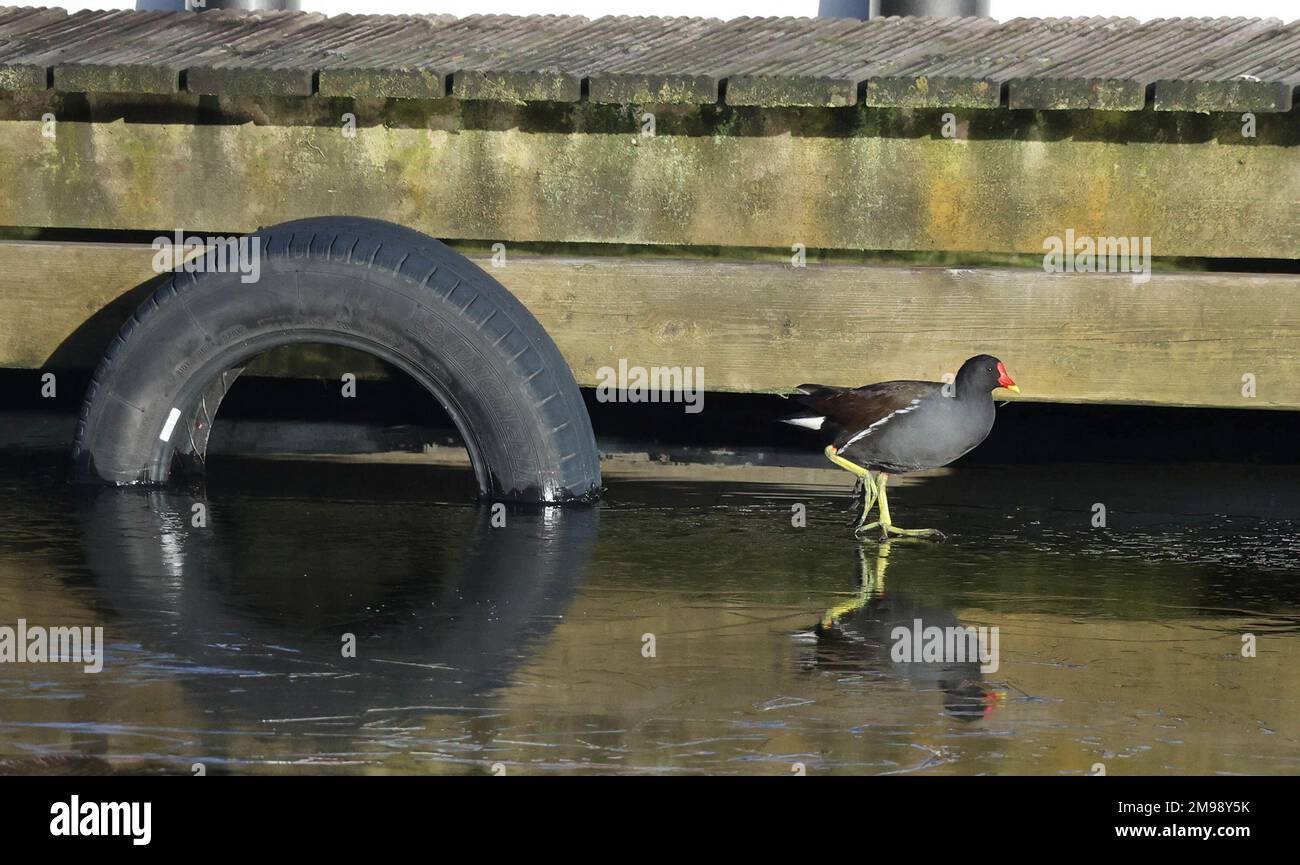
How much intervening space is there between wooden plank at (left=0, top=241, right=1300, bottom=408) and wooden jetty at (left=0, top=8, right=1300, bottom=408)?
0.01 meters

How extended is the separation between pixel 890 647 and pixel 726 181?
319cm

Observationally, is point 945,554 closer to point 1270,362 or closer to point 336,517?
point 1270,362

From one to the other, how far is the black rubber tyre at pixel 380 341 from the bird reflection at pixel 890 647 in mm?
1677

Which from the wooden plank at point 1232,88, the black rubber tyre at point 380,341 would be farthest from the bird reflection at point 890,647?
the wooden plank at point 1232,88

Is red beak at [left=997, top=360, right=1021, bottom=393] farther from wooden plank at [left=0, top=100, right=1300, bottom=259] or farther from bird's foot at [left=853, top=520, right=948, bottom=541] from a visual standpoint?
wooden plank at [left=0, top=100, right=1300, bottom=259]

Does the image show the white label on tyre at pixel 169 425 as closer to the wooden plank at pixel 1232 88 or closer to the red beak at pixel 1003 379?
the red beak at pixel 1003 379

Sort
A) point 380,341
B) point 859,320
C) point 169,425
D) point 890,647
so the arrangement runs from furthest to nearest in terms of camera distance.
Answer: point 859,320, point 169,425, point 380,341, point 890,647

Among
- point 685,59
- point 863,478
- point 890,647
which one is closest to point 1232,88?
Answer: point 863,478

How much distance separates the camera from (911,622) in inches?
220

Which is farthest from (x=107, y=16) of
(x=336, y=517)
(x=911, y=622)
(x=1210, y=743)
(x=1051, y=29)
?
(x=1210, y=743)

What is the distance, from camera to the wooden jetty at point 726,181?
298 inches

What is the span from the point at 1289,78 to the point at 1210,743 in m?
3.77

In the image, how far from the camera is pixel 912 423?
7.14 metres

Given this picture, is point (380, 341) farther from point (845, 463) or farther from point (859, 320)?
point (859, 320)
